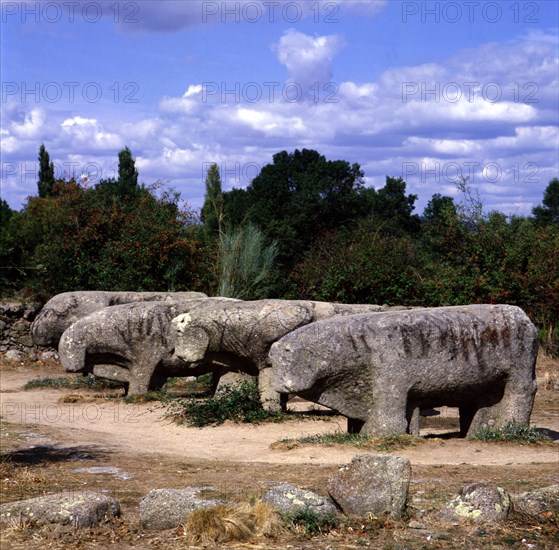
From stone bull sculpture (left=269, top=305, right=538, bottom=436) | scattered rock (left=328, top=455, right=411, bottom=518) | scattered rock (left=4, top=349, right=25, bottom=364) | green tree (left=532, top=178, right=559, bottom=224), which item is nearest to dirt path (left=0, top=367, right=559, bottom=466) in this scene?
stone bull sculpture (left=269, top=305, right=538, bottom=436)

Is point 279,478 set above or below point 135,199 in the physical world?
below

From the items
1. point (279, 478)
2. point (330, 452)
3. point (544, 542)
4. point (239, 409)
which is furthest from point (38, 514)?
point (239, 409)

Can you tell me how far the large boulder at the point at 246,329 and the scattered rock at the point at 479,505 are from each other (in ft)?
26.5

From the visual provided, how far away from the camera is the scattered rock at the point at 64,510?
8.80m

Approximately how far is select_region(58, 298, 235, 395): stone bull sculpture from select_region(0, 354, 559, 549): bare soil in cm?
80

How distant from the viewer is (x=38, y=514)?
8875 millimetres

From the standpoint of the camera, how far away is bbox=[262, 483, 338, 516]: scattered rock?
901 centimetres

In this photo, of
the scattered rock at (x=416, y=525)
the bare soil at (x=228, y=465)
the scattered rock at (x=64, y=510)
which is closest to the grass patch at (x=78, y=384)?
Answer: the bare soil at (x=228, y=465)

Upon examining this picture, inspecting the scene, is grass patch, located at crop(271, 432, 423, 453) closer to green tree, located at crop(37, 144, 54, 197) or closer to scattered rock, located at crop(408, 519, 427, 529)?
scattered rock, located at crop(408, 519, 427, 529)

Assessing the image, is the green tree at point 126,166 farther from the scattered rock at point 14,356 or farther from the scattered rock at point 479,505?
the scattered rock at point 479,505

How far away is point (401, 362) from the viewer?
13.6 metres

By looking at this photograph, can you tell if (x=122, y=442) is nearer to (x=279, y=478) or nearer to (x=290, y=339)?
(x=290, y=339)

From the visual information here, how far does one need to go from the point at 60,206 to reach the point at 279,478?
20.5 m

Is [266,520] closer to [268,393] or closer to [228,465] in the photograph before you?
[228,465]
